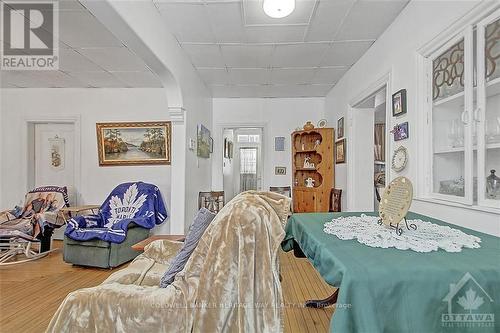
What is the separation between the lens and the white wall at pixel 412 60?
5.97 feet

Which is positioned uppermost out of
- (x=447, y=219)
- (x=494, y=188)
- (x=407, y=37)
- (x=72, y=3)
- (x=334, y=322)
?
(x=72, y=3)

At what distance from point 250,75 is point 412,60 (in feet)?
7.80

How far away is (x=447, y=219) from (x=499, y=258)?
0.97 meters

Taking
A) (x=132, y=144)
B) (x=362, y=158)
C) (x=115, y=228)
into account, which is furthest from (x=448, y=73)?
(x=132, y=144)

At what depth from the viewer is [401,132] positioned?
2582 millimetres

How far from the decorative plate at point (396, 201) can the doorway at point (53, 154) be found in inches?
199

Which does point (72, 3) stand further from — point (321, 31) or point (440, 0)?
point (440, 0)

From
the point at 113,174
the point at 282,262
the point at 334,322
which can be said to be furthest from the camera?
the point at 113,174

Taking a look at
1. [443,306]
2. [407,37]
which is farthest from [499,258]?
[407,37]

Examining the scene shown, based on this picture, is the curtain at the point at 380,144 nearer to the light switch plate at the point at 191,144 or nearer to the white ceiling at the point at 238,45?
the white ceiling at the point at 238,45

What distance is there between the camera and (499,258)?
3.67 ft

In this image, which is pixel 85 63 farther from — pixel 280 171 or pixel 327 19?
pixel 280 171

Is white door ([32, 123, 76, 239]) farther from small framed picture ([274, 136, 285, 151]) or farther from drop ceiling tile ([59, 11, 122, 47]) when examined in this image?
small framed picture ([274, 136, 285, 151])

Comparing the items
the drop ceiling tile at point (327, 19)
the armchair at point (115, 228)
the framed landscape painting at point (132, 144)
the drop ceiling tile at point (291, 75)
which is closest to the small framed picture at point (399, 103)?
the drop ceiling tile at point (327, 19)
